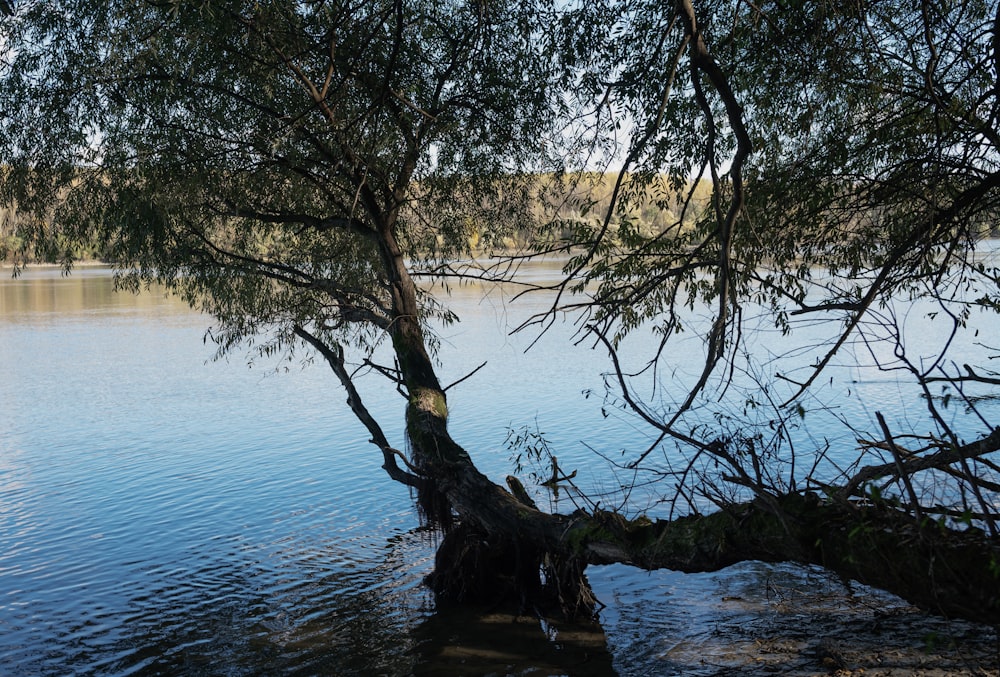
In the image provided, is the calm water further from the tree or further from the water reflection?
the tree

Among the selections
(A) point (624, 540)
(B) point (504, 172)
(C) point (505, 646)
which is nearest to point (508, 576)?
(C) point (505, 646)

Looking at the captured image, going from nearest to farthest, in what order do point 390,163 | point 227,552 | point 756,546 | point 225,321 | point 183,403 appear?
1. point 756,546
2. point 390,163
3. point 227,552
4. point 225,321
5. point 183,403

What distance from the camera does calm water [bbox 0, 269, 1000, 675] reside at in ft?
20.0

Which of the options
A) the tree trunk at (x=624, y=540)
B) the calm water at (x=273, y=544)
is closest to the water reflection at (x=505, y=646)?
the calm water at (x=273, y=544)

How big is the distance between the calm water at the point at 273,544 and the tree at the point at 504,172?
69 centimetres

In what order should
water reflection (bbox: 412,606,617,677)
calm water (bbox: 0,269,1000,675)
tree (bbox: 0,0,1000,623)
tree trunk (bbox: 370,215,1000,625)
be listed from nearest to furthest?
1. tree trunk (bbox: 370,215,1000,625)
2. tree (bbox: 0,0,1000,623)
3. water reflection (bbox: 412,606,617,677)
4. calm water (bbox: 0,269,1000,675)

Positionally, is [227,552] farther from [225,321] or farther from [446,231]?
[446,231]

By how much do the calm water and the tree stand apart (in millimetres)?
692

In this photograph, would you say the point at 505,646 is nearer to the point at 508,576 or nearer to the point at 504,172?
the point at 508,576

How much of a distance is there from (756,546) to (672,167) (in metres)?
3.03

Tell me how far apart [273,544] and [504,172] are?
4.04 meters

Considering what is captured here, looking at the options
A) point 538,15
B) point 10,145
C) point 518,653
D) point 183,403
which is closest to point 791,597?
point 518,653

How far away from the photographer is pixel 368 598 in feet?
23.5

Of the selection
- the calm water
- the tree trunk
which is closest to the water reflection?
the calm water
